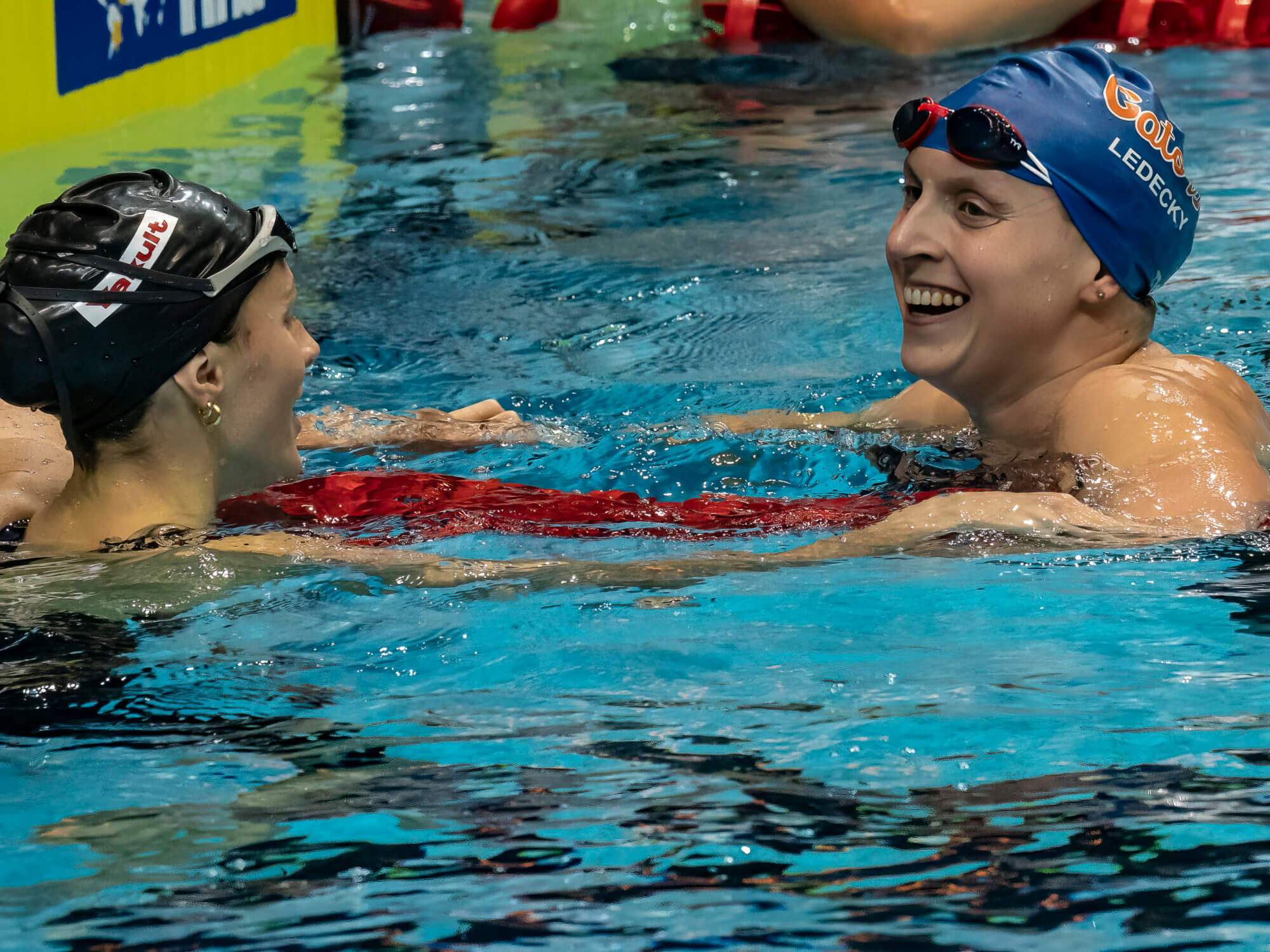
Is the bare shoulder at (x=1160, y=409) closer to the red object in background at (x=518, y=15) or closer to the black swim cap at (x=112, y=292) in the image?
the black swim cap at (x=112, y=292)

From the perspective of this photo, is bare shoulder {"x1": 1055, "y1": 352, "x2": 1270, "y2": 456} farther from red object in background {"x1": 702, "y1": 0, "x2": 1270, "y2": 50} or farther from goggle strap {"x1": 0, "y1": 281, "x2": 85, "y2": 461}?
red object in background {"x1": 702, "y1": 0, "x2": 1270, "y2": 50}

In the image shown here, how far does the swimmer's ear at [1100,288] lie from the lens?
371 cm

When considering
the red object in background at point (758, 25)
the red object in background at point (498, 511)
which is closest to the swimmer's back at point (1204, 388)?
the red object in background at point (498, 511)

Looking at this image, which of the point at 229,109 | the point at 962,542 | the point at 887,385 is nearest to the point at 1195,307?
the point at 887,385

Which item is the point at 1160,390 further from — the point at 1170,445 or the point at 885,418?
the point at 885,418

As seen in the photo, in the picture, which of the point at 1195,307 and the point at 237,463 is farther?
the point at 1195,307

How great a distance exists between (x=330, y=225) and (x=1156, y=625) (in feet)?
18.1

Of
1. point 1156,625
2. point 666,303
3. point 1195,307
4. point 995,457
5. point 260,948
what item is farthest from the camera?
point 666,303

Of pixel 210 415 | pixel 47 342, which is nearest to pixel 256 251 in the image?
pixel 210 415

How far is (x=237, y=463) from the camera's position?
3.31 m

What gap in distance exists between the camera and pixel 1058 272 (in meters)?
3.67

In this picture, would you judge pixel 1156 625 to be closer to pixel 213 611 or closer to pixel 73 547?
pixel 213 611

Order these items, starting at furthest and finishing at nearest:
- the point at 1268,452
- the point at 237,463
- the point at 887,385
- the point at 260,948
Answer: the point at 887,385 < the point at 1268,452 < the point at 237,463 < the point at 260,948

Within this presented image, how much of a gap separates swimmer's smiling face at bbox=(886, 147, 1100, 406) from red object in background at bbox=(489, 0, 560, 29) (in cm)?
956
